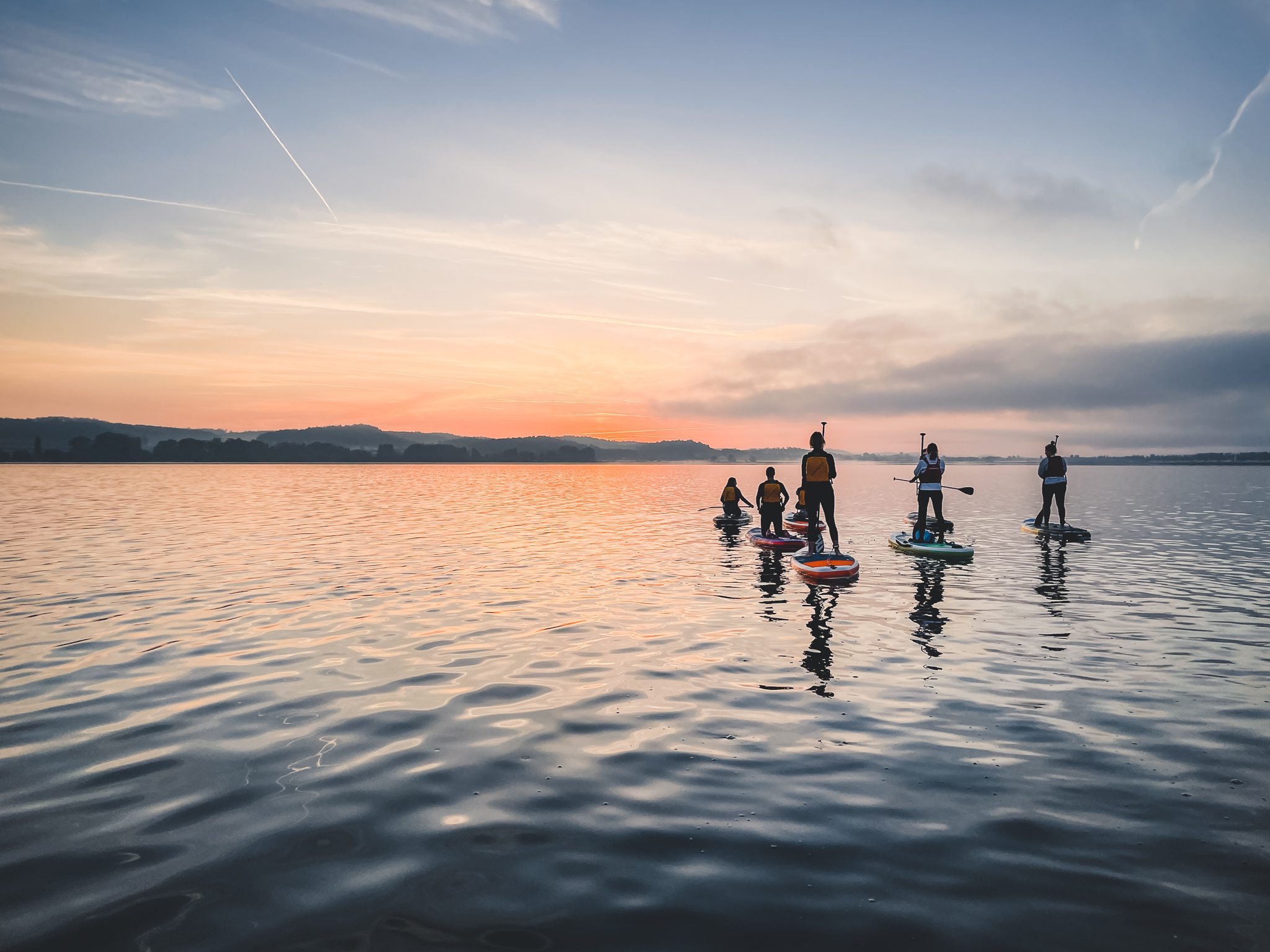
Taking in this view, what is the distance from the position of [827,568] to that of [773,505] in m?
7.99

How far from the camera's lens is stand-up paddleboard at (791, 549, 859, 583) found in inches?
725

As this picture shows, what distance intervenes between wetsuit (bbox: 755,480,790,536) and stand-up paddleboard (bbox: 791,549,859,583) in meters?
7.05

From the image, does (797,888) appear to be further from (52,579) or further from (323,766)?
(52,579)

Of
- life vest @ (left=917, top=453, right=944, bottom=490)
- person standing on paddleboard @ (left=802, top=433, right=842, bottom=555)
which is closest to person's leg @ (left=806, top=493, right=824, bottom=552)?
person standing on paddleboard @ (left=802, top=433, right=842, bottom=555)

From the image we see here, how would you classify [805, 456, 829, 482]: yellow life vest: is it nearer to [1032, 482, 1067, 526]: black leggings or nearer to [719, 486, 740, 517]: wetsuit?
A: [719, 486, 740, 517]: wetsuit

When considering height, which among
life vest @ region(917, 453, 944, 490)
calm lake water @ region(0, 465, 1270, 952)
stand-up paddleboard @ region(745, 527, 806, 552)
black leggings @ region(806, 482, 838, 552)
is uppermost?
life vest @ region(917, 453, 944, 490)

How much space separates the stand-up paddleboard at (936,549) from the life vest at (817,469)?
438cm

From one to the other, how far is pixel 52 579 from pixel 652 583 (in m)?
15.8

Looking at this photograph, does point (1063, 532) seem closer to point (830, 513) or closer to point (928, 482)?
point (928, 482)

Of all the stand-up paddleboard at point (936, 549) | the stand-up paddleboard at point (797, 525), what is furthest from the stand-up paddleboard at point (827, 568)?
the stand-up paddleboard at point (797, 525)

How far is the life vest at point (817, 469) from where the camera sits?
21.4 metres

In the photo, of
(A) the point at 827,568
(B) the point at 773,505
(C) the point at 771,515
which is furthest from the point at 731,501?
(A) the point at 827,568

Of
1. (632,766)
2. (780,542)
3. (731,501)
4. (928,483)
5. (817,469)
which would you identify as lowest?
(632,766)

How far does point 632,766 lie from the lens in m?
7.14
